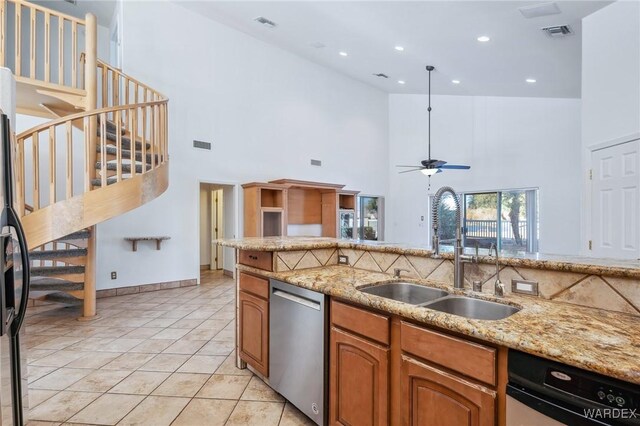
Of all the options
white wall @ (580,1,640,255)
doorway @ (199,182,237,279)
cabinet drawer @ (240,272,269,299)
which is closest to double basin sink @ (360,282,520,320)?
cabinet drawer @ (240,272,269,299)

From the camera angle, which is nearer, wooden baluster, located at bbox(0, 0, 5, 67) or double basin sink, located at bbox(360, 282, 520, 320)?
double basin sink, located at bbox(360, 282, 520, 320)

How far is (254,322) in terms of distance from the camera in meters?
2.37

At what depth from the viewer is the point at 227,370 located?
2.61 meters

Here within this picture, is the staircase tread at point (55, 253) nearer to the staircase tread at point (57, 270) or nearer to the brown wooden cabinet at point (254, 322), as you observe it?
the staircase tread at point (57, 270)

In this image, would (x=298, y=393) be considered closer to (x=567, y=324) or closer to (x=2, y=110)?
(x=567, y=324)

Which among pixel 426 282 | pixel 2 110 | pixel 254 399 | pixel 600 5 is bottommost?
pixel 254 399

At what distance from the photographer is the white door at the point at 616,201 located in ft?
9.74

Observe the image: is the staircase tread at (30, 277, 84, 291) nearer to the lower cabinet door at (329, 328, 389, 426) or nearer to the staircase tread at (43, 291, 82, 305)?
the staircase tread at (43, 291, 82, 305)

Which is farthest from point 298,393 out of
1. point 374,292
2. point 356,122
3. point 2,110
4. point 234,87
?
point 356,122

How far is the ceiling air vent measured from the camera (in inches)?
146

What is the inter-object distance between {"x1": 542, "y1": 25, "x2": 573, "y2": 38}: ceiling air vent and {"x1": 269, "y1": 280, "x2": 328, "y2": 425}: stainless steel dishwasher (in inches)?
167

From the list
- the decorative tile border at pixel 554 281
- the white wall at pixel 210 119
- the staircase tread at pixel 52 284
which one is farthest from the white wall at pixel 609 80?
the staircase tread at pixel 52 284

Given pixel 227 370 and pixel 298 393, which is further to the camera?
pixel 227 370

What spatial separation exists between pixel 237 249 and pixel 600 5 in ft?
14.1
